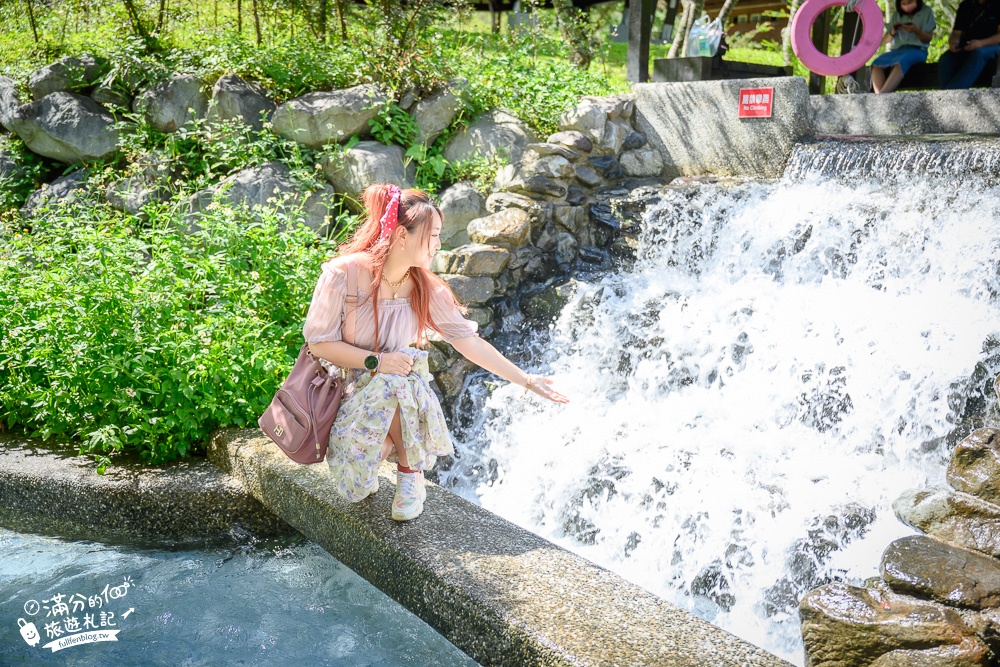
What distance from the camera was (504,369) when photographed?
303 centimetres

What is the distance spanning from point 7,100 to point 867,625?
350 inches

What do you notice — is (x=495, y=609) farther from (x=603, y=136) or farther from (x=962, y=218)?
(x=603, y=136)

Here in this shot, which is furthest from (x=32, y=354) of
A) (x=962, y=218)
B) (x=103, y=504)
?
(x=962, y=218)

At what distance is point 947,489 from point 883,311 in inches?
72.7

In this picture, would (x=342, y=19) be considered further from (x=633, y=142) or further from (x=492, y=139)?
(x=633, y=142)

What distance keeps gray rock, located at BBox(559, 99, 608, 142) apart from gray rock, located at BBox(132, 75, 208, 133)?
3.65 meters

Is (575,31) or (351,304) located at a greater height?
(575,31)

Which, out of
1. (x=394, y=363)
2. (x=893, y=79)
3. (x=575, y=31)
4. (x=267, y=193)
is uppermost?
(x=575, y=31)

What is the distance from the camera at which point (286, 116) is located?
7.59m

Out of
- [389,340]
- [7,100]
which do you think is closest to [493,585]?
[389,340]

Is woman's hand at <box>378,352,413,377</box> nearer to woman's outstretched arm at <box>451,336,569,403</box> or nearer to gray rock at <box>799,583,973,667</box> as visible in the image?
woman's outstretched arm at <box>451,336,569,403</box>

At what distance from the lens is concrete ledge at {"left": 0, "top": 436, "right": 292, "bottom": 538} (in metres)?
3.86

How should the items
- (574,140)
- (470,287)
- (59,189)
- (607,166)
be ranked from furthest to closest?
(59,189) < (607,166) < (574,140) < (470,287)

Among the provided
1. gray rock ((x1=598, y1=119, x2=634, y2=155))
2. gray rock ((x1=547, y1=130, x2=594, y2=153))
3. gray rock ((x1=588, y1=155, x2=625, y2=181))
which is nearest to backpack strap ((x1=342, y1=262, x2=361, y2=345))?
gray rock ((x1=547, y1=130, x2=594, y2=153))
